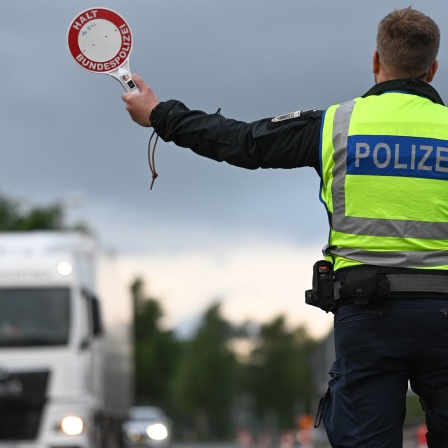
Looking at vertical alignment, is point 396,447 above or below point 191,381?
above

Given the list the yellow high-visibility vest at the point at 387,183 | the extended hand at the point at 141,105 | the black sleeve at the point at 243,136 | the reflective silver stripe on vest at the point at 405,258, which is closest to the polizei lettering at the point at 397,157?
the yellow high-visibility vest at the point at 387,183

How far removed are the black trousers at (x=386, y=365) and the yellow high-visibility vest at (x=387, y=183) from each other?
0.61 ft

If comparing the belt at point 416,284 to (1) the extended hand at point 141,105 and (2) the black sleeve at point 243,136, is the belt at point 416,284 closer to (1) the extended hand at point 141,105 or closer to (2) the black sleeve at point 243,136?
(2) the black sleeve at point 243,136

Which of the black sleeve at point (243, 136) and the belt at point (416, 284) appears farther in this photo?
the black sleeve at point (243, 136)

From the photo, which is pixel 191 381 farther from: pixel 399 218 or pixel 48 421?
pixel 399 218

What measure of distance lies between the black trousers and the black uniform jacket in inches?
24.1

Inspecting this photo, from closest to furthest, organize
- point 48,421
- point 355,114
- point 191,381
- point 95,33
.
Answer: point 355,114 → point 95,33 → point 48,421 → point 191,381

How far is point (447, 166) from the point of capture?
4902 millimetres

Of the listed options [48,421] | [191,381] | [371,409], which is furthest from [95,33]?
[191,381]

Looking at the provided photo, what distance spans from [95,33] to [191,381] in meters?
153

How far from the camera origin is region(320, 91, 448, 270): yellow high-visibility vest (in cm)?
481

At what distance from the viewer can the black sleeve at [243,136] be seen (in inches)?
196

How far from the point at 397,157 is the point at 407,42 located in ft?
1.38

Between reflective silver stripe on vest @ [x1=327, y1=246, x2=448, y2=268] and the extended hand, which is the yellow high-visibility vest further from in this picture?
the extended hand
